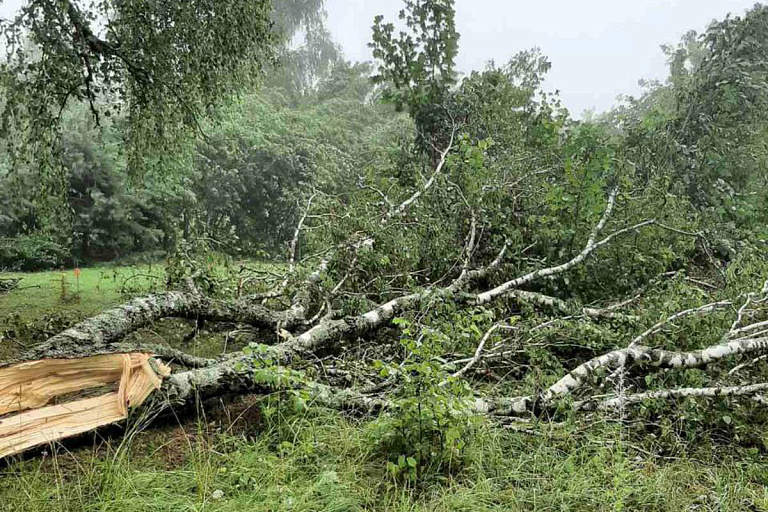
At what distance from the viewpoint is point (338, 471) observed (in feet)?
7.48

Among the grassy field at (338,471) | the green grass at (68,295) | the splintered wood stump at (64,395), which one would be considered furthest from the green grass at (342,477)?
the green grass at (68,295)

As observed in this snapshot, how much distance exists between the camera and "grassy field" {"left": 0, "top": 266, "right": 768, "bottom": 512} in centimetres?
202

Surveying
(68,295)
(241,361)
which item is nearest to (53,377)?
(241,361)

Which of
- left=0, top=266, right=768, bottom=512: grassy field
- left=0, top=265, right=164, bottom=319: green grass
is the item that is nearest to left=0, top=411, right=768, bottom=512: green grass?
left=0, top=266, right=768, bottom=512: grassy field

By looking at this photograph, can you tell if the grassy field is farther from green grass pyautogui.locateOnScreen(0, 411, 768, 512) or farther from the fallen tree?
the fallen tree

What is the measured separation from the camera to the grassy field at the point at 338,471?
2.02 metres

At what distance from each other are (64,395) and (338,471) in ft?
4.54

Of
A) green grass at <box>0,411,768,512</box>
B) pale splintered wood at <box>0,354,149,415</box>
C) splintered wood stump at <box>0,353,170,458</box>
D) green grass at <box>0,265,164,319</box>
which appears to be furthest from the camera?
green grass at <box>0,265,164,319</box>

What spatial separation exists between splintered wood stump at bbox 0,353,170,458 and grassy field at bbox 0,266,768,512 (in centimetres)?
9

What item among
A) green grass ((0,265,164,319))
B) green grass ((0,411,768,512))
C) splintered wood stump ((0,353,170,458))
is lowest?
green grass ((0,411,768,512))

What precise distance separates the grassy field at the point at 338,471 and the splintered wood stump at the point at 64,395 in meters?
0.09

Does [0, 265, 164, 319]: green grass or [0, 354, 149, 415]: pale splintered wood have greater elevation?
[0, 265, 164, 319]: green grass

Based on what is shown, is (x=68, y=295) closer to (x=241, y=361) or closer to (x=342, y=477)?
(x=241, y=361)

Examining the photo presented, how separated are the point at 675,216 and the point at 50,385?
5.44m
